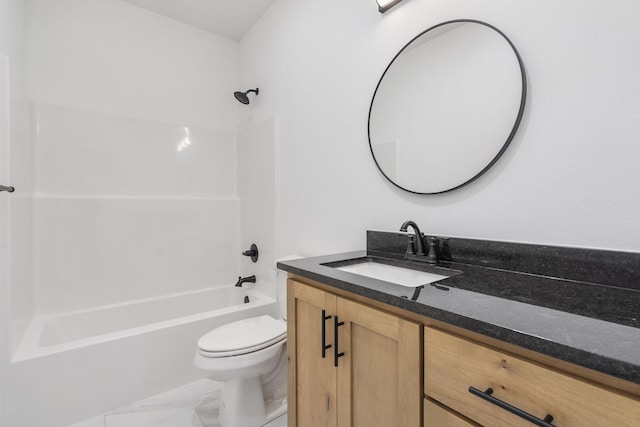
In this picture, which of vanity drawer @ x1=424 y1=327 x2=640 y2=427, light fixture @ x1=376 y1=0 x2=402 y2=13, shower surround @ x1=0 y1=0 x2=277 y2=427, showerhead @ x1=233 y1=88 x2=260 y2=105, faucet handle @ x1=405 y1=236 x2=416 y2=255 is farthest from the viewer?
showerhead @ x1=233 y1=88 x2=260 y2=105

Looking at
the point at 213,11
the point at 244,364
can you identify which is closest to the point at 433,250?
the point at 244,364

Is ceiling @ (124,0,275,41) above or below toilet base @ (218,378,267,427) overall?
above

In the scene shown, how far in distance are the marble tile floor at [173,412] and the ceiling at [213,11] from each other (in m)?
2.78

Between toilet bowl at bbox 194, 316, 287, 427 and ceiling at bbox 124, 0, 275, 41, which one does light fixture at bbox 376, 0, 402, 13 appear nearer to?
ceiling at bbox 124, 0, 275, 41

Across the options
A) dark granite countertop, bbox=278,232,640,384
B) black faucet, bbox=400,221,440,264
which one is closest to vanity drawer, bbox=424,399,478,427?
dark granite countertop, bbox=278,232,640,384

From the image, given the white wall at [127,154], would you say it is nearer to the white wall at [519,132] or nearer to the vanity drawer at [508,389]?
the white wall at [519,132]

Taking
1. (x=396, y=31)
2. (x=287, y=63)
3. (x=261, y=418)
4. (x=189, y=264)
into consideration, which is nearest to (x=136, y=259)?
(x=189, y=264)

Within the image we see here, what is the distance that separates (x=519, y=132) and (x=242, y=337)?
153cm

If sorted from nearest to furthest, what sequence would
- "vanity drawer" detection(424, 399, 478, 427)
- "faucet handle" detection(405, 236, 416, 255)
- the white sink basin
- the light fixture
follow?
"vanity drawer" detection(424, 399, 478, 427) → the white sink basin → "faucet handle" detection(405, 236, 416, 255) → the light fixture

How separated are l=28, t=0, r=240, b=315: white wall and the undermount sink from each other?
6.04 ft

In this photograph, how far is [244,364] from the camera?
4.56ft

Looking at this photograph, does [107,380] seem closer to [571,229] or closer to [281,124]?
[281,124]

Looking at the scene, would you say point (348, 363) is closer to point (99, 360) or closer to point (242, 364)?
point (242, 364)

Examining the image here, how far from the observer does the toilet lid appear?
141cm
